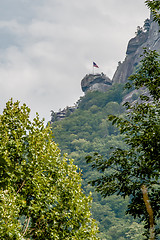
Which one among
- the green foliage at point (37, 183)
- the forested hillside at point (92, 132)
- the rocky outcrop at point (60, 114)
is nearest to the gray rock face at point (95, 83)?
the forested hillside at point (92, 132)

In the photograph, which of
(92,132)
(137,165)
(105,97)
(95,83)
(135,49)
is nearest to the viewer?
(137,165)

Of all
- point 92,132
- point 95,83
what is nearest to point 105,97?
point 95,83

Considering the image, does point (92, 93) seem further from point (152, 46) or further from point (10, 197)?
point (10, 197)

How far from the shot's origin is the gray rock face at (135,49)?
119431 mm

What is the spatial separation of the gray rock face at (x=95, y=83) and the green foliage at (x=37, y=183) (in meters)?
116

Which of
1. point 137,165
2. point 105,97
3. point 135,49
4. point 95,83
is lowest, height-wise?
point 137,165

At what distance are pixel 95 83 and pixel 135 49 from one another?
18.2m

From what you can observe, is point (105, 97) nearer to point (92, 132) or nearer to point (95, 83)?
point (95, 83)

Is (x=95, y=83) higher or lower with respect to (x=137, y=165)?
higher

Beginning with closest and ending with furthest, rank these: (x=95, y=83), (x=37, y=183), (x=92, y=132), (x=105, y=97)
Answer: (x=37, y=183) → (x=92, y=132) → (x=105, y=97) → (x=95, y=83)

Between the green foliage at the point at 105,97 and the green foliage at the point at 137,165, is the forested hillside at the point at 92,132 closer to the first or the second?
the green foliage at the point at 105,97

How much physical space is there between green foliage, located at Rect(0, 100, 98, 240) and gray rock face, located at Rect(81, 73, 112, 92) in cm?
11591

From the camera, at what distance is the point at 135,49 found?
414 feet

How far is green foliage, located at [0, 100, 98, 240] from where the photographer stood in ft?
32.3
